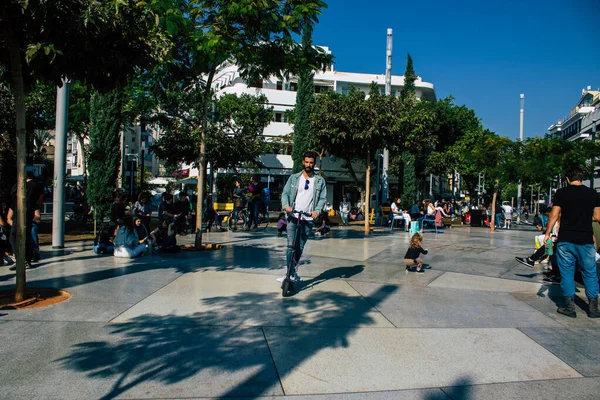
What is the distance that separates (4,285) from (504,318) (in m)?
6.33

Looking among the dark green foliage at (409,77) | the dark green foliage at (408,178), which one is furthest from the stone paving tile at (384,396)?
the dark green foliage at (409,77)

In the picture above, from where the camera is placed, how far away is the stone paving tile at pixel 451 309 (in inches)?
205

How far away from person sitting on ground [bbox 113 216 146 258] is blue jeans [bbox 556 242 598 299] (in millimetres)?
7077

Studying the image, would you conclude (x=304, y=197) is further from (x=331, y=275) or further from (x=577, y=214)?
(x=577, y=214)

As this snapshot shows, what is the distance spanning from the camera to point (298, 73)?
10.2 metres

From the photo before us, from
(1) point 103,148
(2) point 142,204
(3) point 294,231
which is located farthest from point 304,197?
(1) point 103,148

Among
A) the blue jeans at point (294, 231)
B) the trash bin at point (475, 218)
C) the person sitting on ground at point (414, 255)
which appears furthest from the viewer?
the trash bin at point (475, 218)

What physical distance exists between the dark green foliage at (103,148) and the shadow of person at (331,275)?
9893mm

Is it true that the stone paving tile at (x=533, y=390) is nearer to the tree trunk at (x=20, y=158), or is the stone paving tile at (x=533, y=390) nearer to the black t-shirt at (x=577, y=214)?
the black t-shirt at (x=577, y=214)

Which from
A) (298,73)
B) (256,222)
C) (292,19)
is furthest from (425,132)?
(292,19)

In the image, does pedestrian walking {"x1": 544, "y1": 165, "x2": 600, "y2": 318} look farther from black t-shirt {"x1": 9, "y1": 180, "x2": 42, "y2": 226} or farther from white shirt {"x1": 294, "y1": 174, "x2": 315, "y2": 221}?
black t-shirt {"x1": 9, "y1": 180, "x2": 42, "y2": 226}

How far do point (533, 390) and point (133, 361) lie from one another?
303 cm

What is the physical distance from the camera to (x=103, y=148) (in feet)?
51.0

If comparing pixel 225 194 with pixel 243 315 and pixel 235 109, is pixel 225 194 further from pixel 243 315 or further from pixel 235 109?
pixel 243 315
